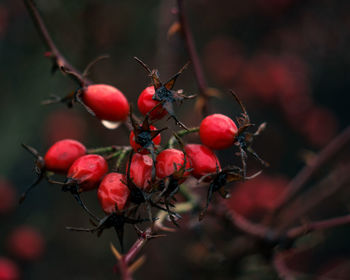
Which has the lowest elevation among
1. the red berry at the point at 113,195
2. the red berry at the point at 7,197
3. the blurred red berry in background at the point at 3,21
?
the red berry at the point at 7,197

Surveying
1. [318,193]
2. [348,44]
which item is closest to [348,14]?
[348,44]

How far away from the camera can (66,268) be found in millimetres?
3170

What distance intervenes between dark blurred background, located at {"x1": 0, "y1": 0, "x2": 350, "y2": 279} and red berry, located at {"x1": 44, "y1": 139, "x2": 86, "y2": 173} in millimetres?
1249

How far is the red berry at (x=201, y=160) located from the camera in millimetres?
1093

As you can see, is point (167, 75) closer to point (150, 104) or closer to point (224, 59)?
point (150, 104)

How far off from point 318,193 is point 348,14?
185cm

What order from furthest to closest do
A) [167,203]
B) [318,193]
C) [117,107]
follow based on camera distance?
[318,193] < [117,107] < [167,203]

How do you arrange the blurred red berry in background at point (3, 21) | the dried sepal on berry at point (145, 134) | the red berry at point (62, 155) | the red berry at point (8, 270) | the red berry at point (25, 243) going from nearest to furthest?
the dried sepal on berry at point (145, 134) < the red berry at point (62, 155) < the red berry at point (8, 270) < the red berry at point (25, 243) < the blurred red berry in background at point (3, 21)

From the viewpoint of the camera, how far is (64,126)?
351cm

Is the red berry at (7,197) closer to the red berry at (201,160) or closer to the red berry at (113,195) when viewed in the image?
the red berry at (113,195)

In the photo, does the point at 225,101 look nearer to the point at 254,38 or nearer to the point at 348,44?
the point at 254,38

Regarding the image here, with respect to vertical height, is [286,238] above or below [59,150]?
below

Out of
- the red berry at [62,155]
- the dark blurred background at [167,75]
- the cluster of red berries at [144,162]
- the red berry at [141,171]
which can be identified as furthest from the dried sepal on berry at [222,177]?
the dark blurred background at [167,75]

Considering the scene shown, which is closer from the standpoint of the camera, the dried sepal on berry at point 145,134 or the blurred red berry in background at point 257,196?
the dried sepal on berry at point 145,134
